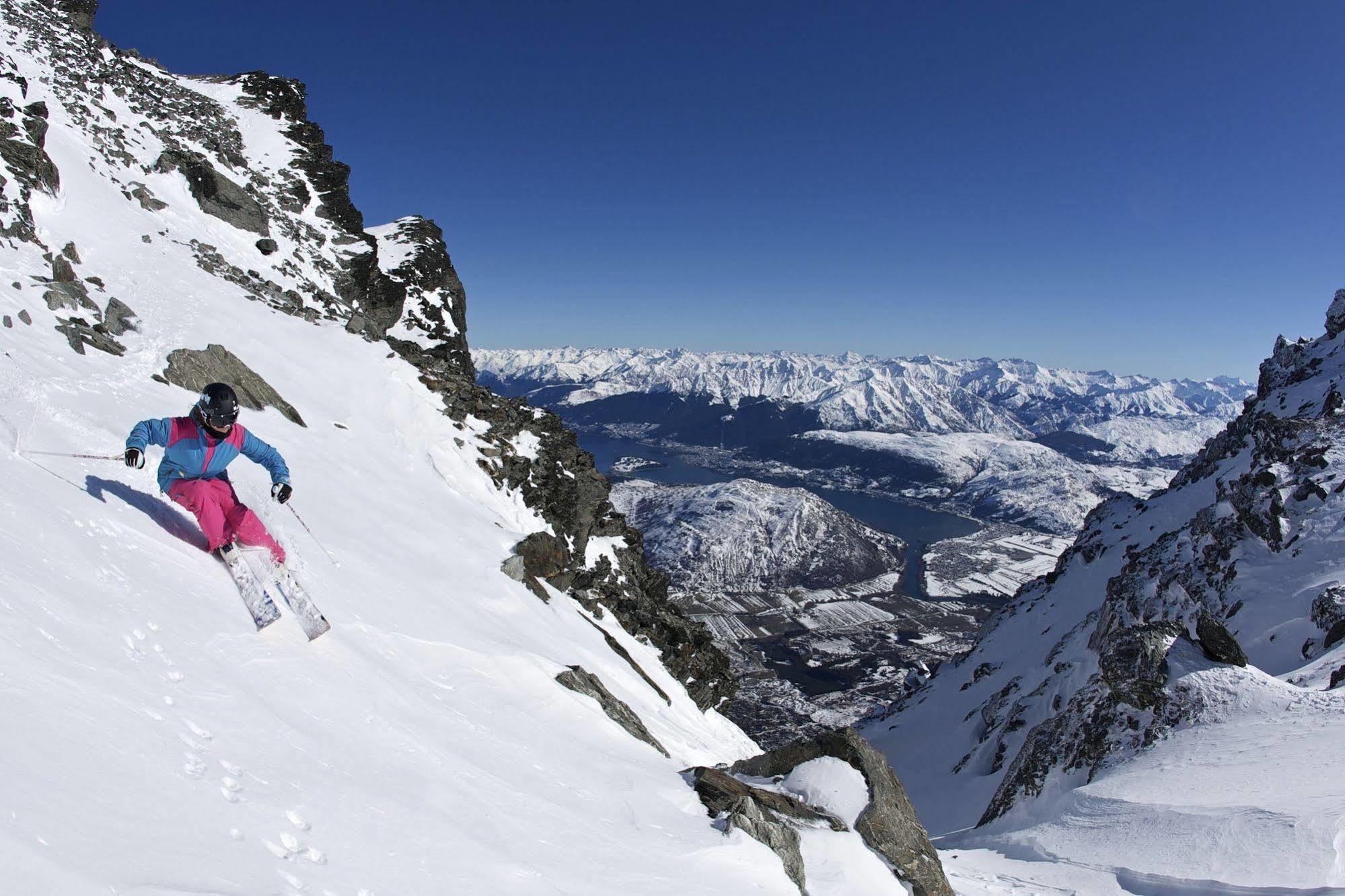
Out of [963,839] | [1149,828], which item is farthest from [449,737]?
[963,839]

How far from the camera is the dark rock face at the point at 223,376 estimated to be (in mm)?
18750

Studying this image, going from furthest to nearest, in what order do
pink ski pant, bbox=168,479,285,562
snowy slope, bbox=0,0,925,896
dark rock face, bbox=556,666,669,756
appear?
1. dark rock face, bbox=556,666,669,756
2. pink ski pant, bbox=168,479,285,562
3. snowy slope, bbox=0,0,925,896

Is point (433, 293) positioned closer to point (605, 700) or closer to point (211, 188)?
point (211, 188)

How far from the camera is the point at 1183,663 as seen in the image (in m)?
17.2

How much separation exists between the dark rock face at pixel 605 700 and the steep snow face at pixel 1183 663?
32.1ft

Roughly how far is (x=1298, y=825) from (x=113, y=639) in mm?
17581

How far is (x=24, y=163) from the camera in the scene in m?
23.8

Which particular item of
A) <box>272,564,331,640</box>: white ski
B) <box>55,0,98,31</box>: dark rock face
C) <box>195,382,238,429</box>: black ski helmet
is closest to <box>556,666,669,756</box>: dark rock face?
<box>272,564,331,640</box>: white ski

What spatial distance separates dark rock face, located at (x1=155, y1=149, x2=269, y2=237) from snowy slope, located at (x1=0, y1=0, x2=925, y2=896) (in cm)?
586

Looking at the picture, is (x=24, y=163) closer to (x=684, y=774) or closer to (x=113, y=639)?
(x=113, y=639)

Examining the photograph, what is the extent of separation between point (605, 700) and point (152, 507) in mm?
9224

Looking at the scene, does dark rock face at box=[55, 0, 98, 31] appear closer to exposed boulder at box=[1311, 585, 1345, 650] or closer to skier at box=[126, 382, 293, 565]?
skier at box=[126, 382, 293, 565]

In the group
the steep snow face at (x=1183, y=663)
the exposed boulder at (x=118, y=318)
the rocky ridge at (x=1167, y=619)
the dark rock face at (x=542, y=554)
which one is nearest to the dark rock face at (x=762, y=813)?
the steep snow face at (x=1183, y=663)

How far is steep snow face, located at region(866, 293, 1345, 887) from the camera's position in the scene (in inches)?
535
